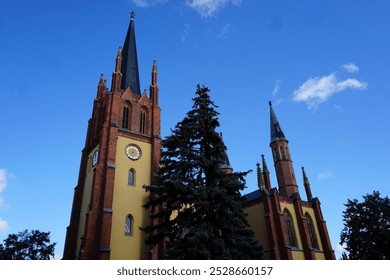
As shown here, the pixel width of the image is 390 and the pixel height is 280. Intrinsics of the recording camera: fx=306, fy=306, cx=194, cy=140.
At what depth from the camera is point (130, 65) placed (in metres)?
36.1

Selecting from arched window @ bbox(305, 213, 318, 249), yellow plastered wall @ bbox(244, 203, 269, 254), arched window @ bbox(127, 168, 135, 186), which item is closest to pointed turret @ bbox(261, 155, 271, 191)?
yellow plastered wall @ bbox(244, 203, 269, 254)

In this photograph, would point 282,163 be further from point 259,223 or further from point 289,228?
point 259,223

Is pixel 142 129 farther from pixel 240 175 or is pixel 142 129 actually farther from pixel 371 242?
pixel 371 242

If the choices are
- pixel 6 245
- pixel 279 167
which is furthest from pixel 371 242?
pixel 6 245

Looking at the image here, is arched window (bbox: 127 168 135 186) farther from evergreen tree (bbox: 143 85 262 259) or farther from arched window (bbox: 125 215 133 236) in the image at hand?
evergreen tree (bbox: 143 85 262 259)

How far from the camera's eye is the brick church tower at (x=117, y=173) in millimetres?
22688

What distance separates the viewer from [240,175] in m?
17.3

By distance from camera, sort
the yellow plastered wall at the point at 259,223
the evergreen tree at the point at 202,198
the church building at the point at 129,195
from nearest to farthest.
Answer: the evergreen tree at the point at 202,198, the church building at the point at 129,195, the yellow plastered wall at the point at 259,223

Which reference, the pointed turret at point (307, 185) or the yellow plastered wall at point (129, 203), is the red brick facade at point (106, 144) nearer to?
the yellow plastered wall at point (129, 203)

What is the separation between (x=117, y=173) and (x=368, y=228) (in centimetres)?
2880

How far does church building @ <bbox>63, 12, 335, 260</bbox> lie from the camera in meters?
23.2

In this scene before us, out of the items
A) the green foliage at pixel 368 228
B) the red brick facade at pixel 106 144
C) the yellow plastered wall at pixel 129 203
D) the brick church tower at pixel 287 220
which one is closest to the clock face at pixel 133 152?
the yellow plastered wall at pixel 129 203

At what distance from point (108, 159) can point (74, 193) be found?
22.2ft

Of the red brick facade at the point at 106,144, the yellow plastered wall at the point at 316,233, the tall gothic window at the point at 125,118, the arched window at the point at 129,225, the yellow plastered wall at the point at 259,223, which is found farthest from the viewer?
the yellow plastered wall at the point at 316,233
